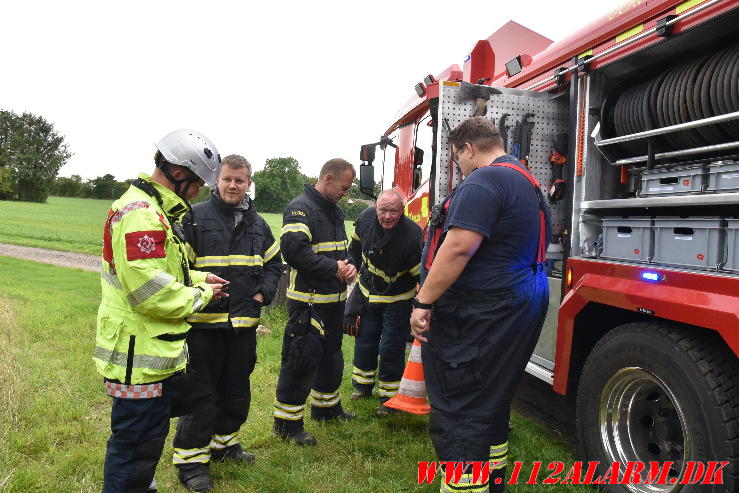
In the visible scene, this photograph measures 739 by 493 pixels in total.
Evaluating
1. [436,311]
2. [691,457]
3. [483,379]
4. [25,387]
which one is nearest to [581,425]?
[691,457]

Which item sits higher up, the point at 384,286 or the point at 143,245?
the point at 143,245

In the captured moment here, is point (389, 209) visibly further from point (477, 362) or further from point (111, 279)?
point (111, 279)

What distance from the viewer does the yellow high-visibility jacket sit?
216cm

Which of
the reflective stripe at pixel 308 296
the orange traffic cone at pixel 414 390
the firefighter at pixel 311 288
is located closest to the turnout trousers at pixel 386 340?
the firefighter at pixel 311 288

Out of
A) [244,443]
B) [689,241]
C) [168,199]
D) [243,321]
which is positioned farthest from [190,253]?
[689,241]

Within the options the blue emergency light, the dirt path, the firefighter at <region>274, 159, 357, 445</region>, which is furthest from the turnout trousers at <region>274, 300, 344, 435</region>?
the dirt path

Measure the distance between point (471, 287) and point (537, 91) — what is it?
201cm

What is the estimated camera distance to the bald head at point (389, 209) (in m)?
4.06

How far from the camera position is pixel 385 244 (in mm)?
4145

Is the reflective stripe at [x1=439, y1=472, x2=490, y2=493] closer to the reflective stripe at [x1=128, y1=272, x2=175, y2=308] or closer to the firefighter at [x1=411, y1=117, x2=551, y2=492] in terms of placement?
the firefighter at [x1=411, y1=117, x2=551, y2=492]

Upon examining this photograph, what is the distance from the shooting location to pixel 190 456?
2.97 m

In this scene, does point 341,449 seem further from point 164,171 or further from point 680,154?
point 680,154

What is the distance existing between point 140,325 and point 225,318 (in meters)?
0.82

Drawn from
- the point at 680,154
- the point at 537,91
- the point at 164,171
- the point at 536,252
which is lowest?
the point at 536,252
